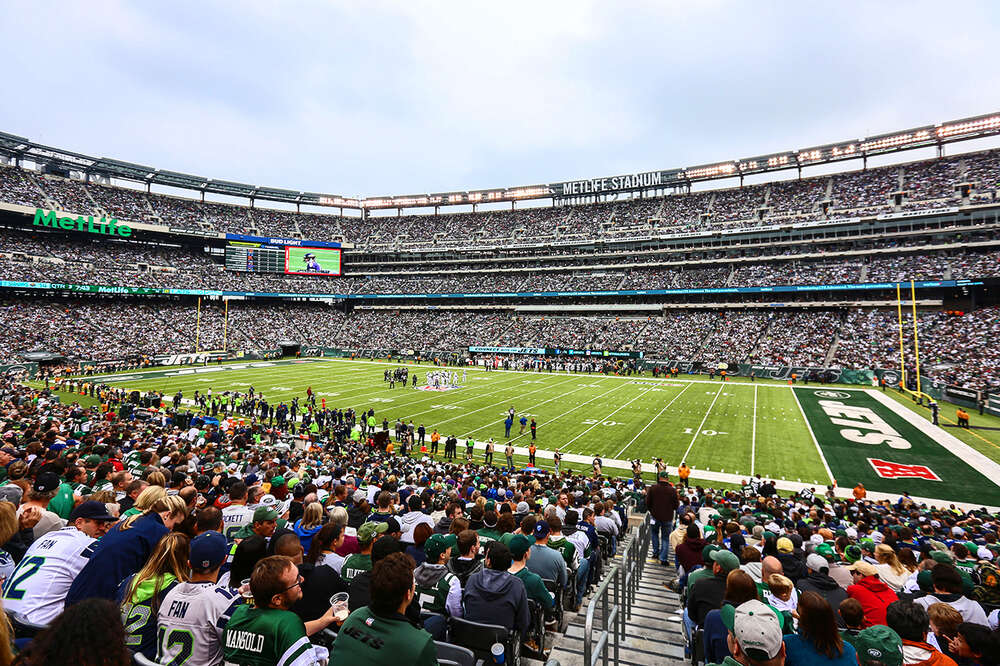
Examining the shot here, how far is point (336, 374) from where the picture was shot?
46781 mm

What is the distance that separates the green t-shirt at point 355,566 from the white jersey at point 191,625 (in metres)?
1.05

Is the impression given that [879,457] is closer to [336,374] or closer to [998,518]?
[998,518]

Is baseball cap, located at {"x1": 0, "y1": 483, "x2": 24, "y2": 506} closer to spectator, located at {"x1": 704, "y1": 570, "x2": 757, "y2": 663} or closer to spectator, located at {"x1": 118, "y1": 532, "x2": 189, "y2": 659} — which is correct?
spectator, located at {"x1": 118, "y1": 532, "x2": 189, "y2": 659}

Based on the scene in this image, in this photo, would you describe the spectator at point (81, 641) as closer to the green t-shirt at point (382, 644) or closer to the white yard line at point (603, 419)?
the green t-shirt at point (382, 644)

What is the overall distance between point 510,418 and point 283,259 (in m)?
70.4

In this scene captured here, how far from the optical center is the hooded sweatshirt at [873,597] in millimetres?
4758

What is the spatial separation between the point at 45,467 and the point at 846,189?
266 feet

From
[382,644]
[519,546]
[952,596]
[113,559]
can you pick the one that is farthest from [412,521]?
[952,596]

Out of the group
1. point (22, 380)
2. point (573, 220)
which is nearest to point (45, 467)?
point (22, 380)

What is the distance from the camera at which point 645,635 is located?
5.91 m

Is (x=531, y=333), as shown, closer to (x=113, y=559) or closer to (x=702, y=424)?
(x=702, y=424)

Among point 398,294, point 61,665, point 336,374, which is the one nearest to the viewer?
point 61,665

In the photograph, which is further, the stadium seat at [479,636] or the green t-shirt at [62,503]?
the green t-shirt at [62,503]

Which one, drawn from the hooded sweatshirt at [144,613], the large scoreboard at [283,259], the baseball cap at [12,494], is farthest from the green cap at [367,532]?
the large scoreboard at [283,259]
